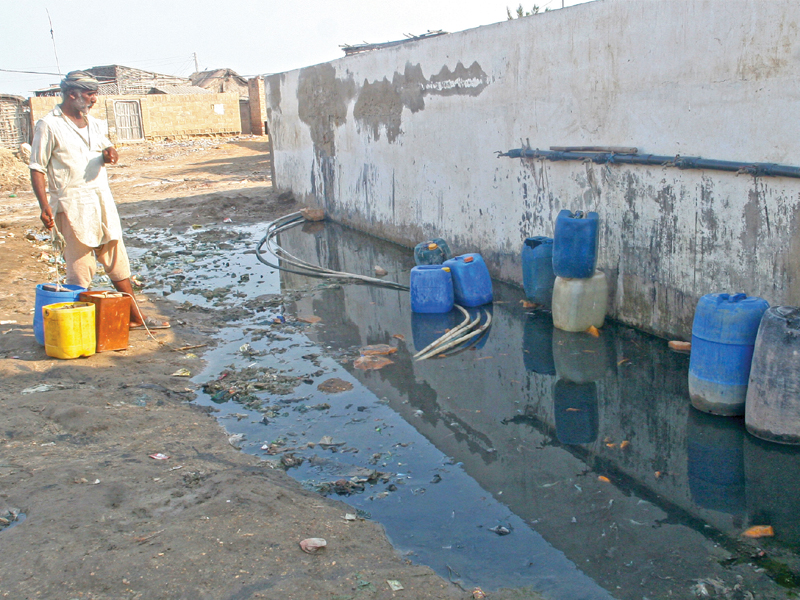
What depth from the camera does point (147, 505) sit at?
317cm

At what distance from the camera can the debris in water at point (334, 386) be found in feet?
16.0

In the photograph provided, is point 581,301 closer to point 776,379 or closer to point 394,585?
point 776,379

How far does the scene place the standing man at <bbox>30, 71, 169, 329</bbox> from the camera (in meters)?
5.39

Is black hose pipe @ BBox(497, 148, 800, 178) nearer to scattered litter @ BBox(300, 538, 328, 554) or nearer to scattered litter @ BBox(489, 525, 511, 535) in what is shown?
scattered litter @ BBox(489, 525, 511, 535)

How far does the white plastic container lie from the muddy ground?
9.95ft

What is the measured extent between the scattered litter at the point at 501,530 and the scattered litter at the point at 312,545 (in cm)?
78

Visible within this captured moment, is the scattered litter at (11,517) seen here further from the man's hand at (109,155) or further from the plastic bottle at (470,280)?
the plastic bottle at (470,280)

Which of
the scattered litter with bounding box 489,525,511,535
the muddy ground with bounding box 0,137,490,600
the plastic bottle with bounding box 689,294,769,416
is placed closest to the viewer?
the muddy ground with bounding box 0,137,490,600

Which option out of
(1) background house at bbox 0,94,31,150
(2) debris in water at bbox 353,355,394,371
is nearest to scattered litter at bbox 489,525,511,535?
(2) debris in water at bbox 353,355,394,371

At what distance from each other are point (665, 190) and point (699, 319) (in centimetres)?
153

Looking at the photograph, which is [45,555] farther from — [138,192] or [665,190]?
[138,192]

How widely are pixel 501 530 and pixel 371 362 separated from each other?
8.17 ft

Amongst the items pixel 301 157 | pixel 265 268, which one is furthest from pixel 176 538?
Result: pixel 301 157

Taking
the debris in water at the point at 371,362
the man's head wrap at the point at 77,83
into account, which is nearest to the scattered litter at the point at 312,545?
the debris in water at the point at 371,362
